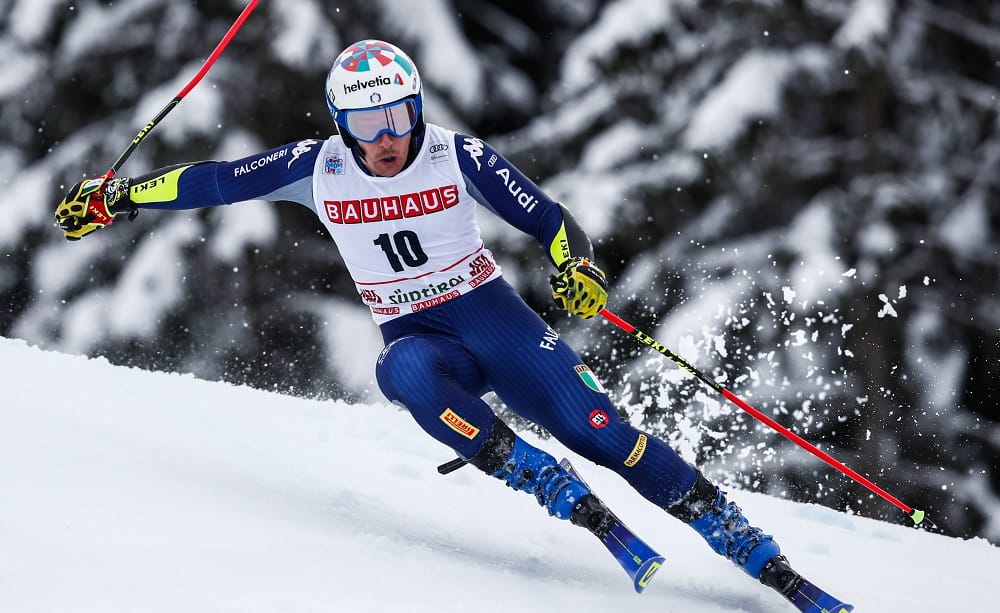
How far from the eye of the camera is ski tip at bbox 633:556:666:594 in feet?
Result: 11.3

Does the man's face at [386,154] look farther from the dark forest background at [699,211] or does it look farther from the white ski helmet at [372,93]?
the dark forest background at [699,211]

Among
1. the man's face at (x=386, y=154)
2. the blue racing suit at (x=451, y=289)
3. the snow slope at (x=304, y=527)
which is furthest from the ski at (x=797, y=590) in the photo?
the man's face at (x=386, y=154)

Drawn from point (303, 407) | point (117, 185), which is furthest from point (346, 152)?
point (303, 407)

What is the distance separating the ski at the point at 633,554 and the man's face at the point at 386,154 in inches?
52.4

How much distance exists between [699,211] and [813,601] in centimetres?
745

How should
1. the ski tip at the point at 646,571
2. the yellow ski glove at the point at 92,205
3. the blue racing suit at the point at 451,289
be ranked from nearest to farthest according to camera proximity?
the ski tip at the point at 646,571, the blue racing suit at the point at 451,289, the yellow ski glove at the point at 92,205

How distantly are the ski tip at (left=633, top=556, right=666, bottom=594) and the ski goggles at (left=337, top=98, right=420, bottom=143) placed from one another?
1558 millimetres

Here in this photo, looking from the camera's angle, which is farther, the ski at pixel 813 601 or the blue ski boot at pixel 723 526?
the blue ski boot at pixel 723 526

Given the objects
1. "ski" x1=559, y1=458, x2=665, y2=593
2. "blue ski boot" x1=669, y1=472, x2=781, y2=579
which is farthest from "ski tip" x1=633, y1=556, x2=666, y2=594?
"blue ski boot" x1=669, y1=472, x2=781, y2=579

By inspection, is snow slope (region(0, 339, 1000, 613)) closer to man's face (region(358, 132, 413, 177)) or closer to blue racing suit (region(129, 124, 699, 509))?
blue racing suit (region(129, 124, 699, 509))

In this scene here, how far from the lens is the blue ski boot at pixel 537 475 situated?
354cm

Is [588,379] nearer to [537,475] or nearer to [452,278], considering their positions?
[537,475]

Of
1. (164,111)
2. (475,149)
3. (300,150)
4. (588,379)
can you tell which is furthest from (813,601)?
(164,111)

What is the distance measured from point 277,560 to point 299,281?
884 centimetres
